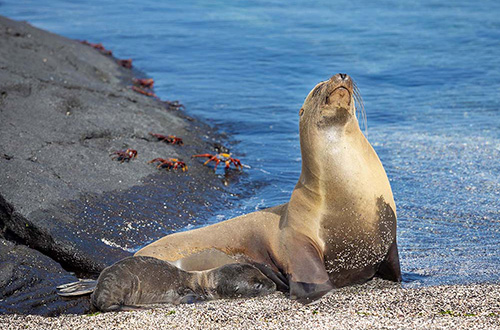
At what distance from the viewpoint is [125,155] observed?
9781 mm

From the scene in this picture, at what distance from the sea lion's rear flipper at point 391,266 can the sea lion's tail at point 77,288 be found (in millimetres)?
2492

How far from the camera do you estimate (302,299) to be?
19.1 feet

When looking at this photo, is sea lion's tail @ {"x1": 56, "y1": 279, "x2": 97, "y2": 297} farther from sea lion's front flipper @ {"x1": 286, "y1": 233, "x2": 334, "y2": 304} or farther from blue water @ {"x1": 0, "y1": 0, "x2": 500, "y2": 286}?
blue water @ {"x1": 0, "y1": 0, "x2": 500, "y2": 286}

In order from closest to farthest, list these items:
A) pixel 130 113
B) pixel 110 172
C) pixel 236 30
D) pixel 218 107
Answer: pixel 110 172 → pixel 130 113 → pixel 218 107 → pixel 236 30

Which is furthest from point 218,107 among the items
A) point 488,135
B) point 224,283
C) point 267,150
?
point 224,283

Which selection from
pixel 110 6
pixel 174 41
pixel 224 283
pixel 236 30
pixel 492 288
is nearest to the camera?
pixel 492 288

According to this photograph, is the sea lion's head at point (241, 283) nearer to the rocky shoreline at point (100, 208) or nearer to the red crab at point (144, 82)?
the rocky shoreline at point (100, 208)

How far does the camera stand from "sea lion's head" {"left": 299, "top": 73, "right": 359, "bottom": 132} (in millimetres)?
6191

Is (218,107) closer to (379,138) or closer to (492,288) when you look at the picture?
(379,138)

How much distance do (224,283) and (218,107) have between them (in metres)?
8.87

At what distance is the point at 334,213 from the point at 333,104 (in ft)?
3.03

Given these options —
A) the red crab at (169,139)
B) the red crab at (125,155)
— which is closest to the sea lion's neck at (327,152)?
the red crab at (125,155)

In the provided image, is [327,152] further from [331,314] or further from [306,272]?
[331,314]

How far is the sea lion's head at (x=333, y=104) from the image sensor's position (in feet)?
20.3
